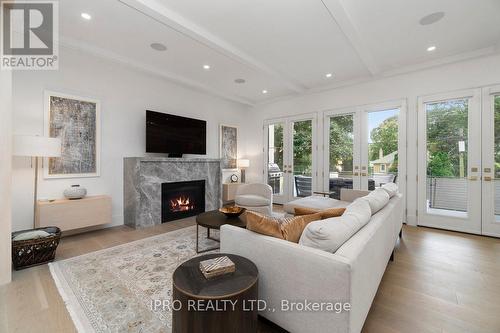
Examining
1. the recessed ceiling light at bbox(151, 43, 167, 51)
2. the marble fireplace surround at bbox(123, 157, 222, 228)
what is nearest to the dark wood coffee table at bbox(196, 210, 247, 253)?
the marble fireplace surround at bbox(123, 157, 222, 228)

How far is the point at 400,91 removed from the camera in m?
4.27

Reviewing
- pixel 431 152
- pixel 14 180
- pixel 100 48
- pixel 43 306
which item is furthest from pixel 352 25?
pixel 14 180

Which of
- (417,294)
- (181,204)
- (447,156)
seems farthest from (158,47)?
(447,156)

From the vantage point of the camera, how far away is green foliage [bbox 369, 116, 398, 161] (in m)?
4.39

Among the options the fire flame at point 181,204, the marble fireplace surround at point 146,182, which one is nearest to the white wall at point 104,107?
the marble fireplace surround at point 146,182

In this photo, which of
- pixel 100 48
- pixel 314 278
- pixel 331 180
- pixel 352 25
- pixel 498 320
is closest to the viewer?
pixel 314 278

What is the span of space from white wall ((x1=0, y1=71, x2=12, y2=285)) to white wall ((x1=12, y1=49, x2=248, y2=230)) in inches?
49.6

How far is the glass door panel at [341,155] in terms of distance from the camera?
4.83 m

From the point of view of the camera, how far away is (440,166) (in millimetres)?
3943

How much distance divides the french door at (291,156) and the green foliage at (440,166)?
215cm

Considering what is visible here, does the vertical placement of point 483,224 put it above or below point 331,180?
below

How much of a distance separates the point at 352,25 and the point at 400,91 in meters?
2.14

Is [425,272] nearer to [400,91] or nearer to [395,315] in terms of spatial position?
[395,315]

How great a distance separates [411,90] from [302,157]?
2552 mm
